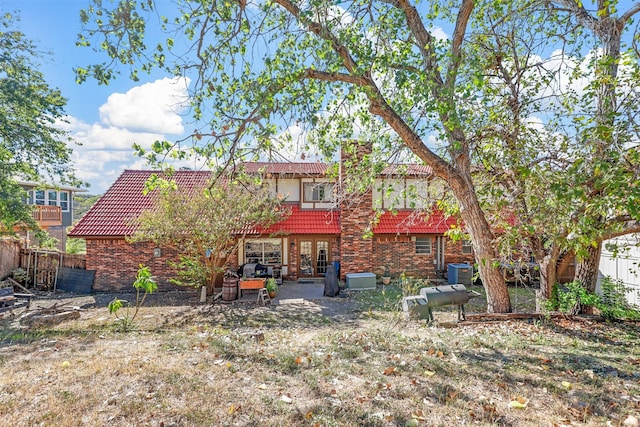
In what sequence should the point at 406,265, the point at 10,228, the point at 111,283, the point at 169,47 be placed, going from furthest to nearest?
the point at 406,265
the point at 111,283
the point at 10,228
the point at 169,47

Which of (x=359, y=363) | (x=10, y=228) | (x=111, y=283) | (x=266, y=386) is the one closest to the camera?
(x=266, y=386)

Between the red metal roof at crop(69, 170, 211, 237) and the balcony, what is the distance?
9.14m

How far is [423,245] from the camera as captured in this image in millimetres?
15352

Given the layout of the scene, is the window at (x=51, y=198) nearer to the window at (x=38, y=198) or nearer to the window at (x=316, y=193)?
the window at (x=38, y=198)

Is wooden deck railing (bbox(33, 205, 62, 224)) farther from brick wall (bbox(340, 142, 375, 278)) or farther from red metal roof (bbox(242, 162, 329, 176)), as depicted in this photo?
brick wall (bbox(340, 142, 375, 278))

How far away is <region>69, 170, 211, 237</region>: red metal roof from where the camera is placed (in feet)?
43.9

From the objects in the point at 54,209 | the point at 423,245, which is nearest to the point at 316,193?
the point at 423,245

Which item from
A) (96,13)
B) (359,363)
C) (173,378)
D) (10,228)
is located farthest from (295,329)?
(10,228)

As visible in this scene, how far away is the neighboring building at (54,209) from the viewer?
21.8m

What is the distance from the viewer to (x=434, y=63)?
628cm

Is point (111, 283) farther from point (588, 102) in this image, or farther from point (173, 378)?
point (588, 102)

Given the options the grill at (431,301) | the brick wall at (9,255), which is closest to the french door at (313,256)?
the grill at (431,301)

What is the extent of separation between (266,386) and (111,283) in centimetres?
1254

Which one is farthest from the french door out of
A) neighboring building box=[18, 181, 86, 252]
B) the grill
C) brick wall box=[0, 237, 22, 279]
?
neighboring building box=[18, 181, 86, 252]
